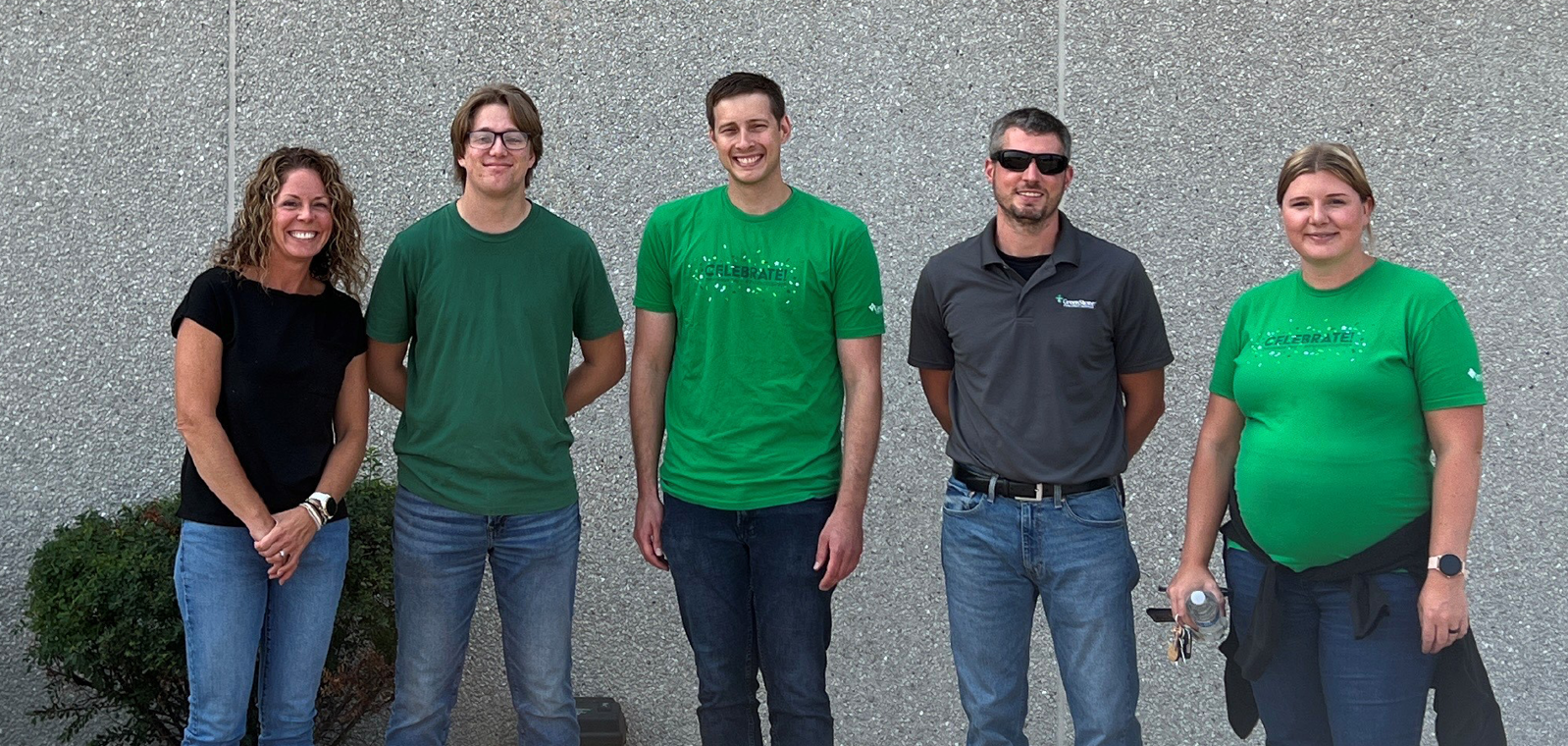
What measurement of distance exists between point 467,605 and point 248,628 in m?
0.49

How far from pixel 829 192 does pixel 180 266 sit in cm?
222

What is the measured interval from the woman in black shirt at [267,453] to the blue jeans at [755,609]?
2.71ft

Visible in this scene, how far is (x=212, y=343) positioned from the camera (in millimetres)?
2809

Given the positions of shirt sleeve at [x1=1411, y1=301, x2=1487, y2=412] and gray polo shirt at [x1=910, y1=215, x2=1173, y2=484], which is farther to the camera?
gray polo shirt at [x1=910, y1=215, x2=1173, y2=484]

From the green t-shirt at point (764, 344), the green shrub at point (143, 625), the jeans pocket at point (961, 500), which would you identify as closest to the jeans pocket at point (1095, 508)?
the jeans pocket at point (961, 500)

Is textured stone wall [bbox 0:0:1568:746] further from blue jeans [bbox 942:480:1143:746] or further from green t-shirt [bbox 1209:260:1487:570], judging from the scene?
green t-shirt [bbox 1209:260:1487:570]

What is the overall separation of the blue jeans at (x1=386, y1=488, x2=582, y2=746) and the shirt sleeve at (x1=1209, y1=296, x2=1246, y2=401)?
1567 millimetres

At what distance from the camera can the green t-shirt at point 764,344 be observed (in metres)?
3.04

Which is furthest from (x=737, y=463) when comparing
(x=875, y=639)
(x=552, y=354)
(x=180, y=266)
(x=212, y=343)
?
(x=180, y=266)

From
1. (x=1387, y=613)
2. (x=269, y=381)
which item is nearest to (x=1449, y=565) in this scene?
(x=1387, y=613)

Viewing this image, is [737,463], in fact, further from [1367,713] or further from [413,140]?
[413,140]

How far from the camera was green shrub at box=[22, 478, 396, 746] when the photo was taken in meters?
3.54

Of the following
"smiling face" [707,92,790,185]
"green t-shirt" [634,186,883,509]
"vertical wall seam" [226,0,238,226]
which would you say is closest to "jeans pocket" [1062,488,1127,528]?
"green t-shirt" [634,186,883,509]

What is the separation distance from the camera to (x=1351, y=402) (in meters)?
2.62
